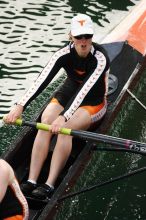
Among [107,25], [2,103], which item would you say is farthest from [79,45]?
[107,25]

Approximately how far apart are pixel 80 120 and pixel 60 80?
3.65m

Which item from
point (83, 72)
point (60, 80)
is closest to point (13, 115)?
point (83, 72)

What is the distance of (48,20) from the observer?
11.4m

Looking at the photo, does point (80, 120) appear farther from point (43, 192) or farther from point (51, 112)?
point (43, 192)

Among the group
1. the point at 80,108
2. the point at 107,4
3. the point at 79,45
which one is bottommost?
the point at 107,4

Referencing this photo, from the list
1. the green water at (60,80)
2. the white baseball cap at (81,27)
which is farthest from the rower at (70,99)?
the green water at (60,80)

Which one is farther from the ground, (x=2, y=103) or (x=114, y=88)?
(x=114, y=88)

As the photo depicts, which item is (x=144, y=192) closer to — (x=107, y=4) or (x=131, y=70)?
(x=131, y=70)

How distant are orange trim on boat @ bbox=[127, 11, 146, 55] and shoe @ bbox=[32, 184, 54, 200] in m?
3.56

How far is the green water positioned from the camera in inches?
241

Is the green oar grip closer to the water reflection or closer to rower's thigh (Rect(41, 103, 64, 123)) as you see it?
rower's thigh (Rect(41, 103, 64, 123))

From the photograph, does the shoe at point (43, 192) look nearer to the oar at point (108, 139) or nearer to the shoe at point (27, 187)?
the shoe at point (27, 187)

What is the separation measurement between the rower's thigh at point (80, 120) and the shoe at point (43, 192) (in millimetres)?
755

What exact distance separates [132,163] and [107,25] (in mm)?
5049
